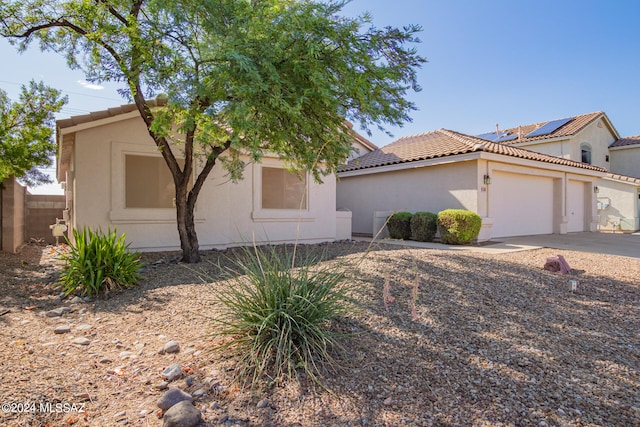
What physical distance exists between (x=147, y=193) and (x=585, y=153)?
24806 mm

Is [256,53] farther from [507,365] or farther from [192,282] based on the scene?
[507,365]

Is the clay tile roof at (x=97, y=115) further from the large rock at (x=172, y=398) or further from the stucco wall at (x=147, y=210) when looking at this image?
the large rock at (x=172, y=398)

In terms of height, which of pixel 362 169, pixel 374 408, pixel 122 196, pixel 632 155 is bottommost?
pixel 374 408

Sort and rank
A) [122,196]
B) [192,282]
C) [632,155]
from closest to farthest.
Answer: [192,282], [122,196], [632,155]

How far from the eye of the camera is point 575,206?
16562 millimetres

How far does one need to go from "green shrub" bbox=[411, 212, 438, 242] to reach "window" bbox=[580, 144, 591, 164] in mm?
15993

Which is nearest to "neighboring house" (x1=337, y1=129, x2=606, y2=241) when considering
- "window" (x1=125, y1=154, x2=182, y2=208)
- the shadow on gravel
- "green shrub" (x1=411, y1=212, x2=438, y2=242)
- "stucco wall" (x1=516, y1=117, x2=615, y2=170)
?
"green shrub" (x1=411, y1=212, x2=438, y2=242)

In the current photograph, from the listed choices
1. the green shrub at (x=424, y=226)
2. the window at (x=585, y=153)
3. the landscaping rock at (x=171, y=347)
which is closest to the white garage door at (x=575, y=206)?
the window at (x=585, y=153)

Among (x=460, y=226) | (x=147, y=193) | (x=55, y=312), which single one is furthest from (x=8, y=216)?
(x=460, y=226)

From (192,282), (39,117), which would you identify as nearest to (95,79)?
(192,282)

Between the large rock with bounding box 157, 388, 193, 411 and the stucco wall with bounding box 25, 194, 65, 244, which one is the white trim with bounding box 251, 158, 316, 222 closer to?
Result: the large rock with bounding box 157, 388, 193, 411

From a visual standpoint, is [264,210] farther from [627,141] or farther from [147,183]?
[627,141]

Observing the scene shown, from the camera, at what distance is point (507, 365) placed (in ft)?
10.4

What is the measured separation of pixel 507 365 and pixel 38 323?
5.30m
